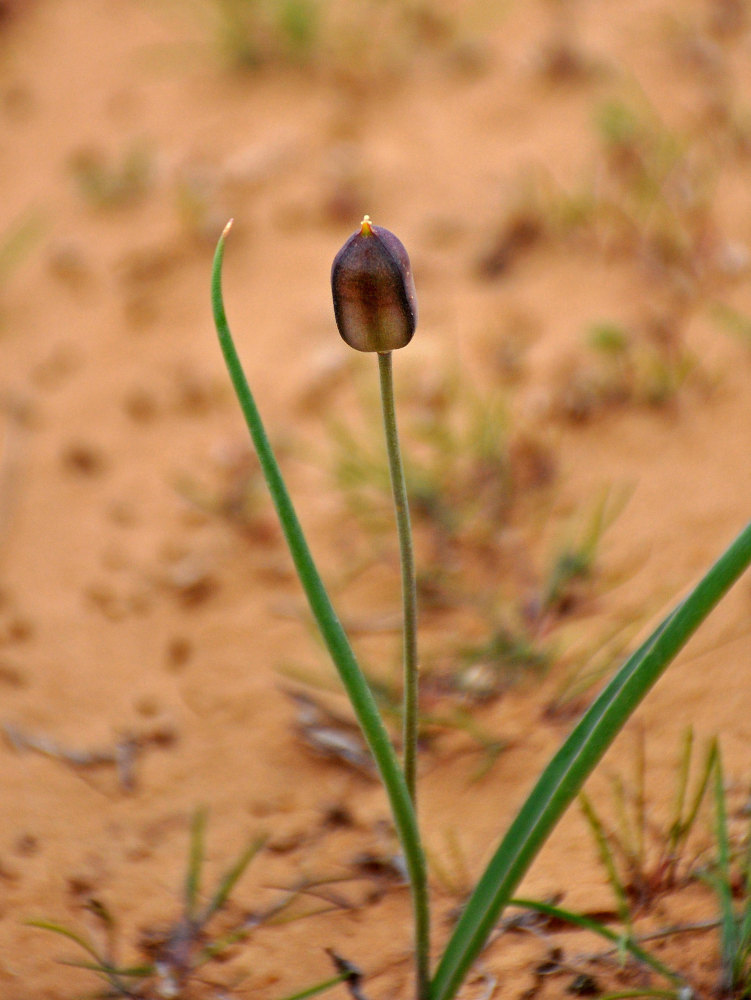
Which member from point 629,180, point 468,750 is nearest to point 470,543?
point 468,750

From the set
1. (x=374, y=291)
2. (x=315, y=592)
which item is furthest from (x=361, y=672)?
(x=374, y=291)

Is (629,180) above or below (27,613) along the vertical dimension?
above

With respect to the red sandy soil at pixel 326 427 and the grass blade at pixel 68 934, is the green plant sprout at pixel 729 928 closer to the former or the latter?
the red sandy soil at pixel 326 427

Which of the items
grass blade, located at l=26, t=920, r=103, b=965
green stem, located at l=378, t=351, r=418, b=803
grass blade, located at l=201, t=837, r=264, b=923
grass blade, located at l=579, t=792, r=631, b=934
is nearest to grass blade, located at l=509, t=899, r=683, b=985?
grass blade, located at l=579, t=792, r=631, b=934

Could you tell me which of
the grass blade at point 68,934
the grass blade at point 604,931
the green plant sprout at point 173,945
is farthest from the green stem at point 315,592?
the grass blade at point 68,934

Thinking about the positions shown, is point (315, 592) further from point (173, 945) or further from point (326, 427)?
point (326, 427)

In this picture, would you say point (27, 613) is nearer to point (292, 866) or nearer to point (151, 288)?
point (292, 866)

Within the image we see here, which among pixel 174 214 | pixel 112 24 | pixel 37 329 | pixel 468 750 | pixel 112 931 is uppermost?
pixel 112 24
